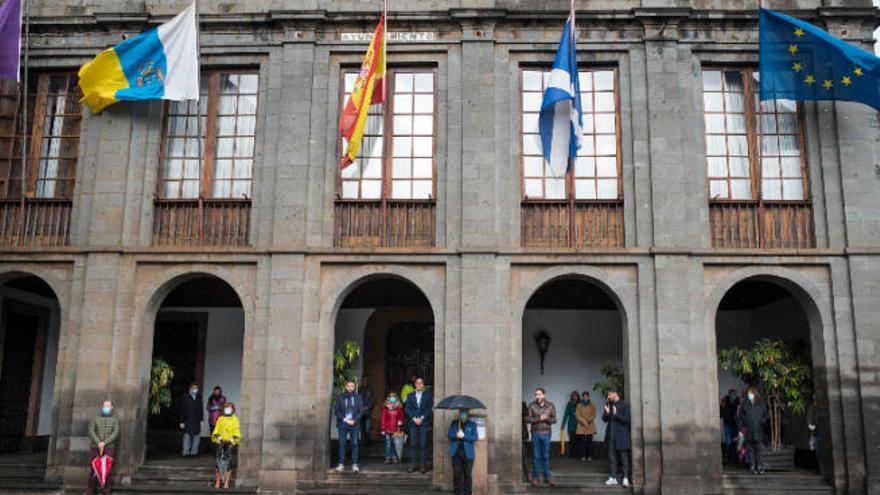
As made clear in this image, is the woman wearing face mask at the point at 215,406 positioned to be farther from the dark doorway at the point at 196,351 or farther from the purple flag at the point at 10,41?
the purple flag at the point at 10,41

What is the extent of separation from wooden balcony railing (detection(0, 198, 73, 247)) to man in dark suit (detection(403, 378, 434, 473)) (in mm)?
7475

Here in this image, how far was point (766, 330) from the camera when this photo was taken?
19.5 meters

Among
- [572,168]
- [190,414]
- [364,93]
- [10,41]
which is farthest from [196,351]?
[572,168]

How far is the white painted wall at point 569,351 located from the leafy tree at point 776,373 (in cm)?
412

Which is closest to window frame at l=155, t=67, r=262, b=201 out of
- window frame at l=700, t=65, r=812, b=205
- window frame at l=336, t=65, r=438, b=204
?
window frame at l=336, t=65, r=438, b=204

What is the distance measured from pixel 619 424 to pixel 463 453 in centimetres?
300

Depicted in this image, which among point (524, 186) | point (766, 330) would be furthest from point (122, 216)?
point (766, 330)

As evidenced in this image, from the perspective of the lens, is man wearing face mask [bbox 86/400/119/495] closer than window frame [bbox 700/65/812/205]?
Yes

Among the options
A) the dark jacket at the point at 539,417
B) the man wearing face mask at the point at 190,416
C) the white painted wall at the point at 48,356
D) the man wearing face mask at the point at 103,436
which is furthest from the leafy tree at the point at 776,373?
the white painted wall at the point at 48,356

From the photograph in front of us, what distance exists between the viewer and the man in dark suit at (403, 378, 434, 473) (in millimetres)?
15445

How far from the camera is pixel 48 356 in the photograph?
776 inches

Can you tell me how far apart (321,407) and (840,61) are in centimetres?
1150

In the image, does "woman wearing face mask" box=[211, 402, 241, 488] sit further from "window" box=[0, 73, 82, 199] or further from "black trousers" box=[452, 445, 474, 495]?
"window" box=[0, 73, 82, 199]

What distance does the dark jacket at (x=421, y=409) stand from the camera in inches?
609
